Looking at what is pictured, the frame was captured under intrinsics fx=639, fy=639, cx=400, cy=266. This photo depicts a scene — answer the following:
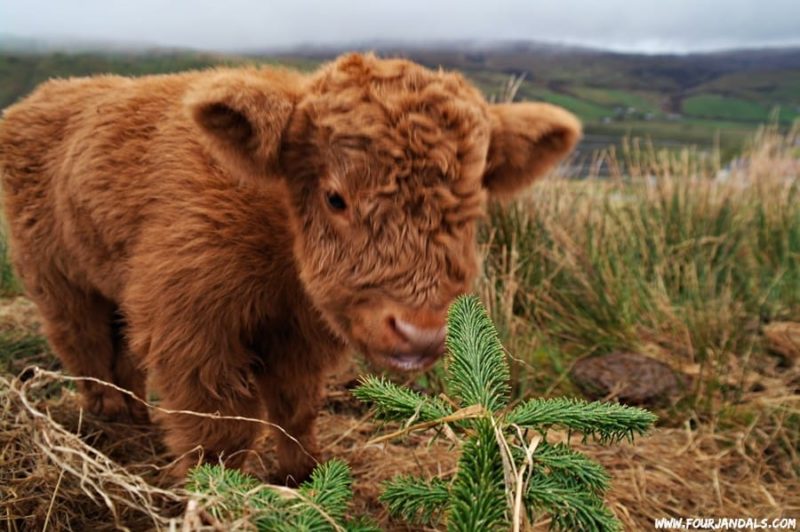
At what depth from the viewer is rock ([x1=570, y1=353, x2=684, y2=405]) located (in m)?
3.88

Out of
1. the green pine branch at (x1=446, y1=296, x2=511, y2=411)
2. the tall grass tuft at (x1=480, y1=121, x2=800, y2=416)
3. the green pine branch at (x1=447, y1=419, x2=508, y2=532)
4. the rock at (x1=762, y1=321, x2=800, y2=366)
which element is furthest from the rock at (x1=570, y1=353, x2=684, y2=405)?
the green pine branch at (x1=447, y1=419, x2=508, y2=532)

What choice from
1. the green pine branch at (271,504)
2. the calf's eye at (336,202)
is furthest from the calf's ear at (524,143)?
the green pine branch at (271,504)

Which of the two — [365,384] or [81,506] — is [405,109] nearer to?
[365,384]

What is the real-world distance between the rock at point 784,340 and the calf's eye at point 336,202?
143 inches

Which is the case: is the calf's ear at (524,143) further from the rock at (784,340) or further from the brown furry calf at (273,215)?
the rock at (784,340)

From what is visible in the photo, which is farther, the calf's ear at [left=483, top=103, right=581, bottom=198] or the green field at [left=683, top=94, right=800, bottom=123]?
the green field at [left=683, top=94, right=800, bottom=123]

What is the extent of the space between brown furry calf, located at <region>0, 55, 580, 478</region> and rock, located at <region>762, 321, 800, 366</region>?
2.70m

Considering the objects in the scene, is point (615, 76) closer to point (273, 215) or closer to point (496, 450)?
point (273, 215)

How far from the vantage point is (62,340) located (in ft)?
11.9

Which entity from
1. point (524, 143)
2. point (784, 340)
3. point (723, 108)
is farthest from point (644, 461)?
point (723, 108)

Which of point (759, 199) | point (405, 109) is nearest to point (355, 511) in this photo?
point (405, 109)

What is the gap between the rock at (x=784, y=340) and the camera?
177 inches

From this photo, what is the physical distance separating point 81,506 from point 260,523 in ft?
4.46

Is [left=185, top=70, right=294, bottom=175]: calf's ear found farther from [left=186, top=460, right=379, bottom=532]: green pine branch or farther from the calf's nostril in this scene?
[left=186, top=460, right=379, bottom=532]: green pine branch
